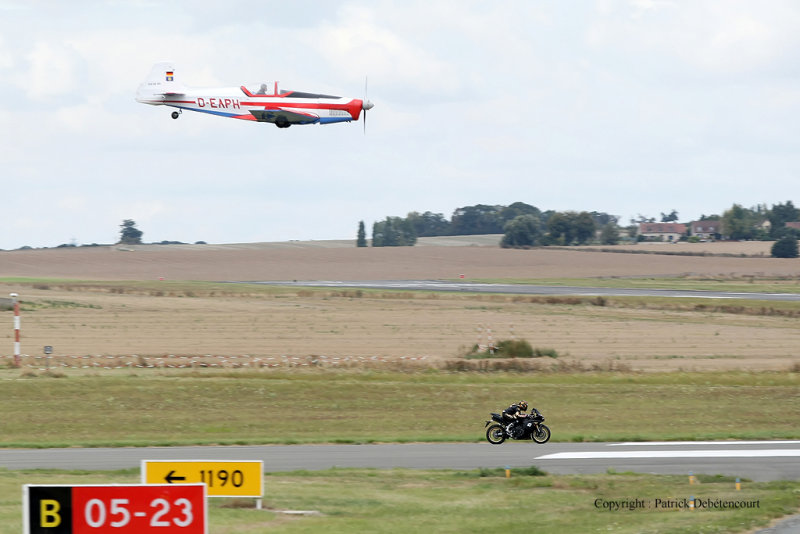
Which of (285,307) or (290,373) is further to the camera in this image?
(285,307)

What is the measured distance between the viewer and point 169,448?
25.5 meters

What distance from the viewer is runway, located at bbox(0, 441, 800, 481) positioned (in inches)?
876

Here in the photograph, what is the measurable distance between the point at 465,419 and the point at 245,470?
15.0 m

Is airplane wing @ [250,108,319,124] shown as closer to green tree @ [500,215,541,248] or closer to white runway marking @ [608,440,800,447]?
white runway marking @ [608,440,800,447]

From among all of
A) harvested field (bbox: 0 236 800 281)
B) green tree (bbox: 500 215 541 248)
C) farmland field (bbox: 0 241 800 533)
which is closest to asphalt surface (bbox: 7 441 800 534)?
farmland field (bbox: 0 241 800 533)

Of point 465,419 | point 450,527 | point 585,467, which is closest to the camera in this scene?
point 450,527

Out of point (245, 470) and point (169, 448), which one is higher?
point (245, 470)

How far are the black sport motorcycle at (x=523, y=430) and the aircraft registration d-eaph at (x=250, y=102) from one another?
37.9 ft

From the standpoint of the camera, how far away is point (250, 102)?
104 feet

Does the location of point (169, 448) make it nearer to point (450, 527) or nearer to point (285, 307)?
point (450, 527)

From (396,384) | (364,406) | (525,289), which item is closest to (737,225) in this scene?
(525,289)

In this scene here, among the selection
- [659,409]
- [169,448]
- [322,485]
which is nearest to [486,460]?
[322,485]

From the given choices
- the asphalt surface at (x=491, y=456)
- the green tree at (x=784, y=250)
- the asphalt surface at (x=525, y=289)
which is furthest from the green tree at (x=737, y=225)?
the asphalt surface at (x=491, y=456)

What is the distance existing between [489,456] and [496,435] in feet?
7.44
